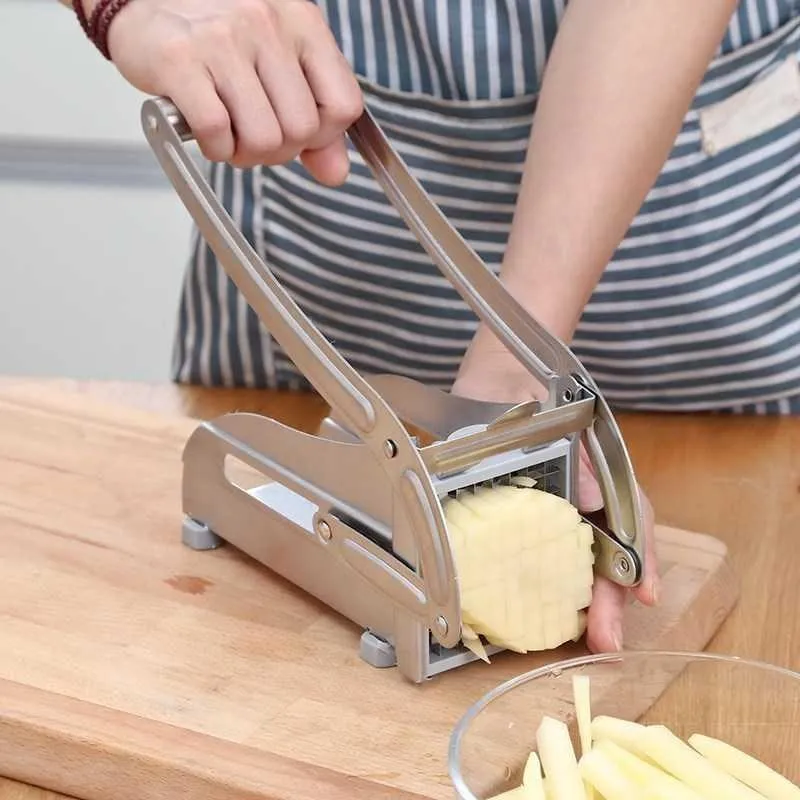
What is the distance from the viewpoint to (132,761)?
0.87m

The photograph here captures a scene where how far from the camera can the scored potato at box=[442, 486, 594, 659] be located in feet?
3.00

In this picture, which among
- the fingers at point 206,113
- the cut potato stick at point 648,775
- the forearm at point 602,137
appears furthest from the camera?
the forearm at point 602,137

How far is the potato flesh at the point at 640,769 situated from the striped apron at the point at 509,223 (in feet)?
2.18

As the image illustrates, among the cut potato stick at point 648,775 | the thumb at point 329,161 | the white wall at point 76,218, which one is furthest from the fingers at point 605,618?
the white wall at point 76,218

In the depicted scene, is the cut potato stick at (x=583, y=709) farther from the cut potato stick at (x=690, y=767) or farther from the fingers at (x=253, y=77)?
the fingers at (x=253, y=77)

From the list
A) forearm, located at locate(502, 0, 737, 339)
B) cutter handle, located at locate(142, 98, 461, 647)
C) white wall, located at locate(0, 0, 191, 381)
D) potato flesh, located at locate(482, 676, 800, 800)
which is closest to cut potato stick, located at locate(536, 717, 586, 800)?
potato flesh, located at locate(482, 676, 800, 800)

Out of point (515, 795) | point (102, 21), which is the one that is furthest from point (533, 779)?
point (102, 21)

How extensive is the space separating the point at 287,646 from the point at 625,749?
0.30 metres

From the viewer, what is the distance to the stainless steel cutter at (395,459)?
916mm

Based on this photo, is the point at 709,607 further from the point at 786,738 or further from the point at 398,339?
the point at 398,339

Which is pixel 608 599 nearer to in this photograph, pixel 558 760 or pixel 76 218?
pixel 558 760

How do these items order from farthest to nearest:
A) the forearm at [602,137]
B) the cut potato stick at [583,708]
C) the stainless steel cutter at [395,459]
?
the forearm at [602,137], the stainless steel cutter at [395,459], the cut potato stick at [583,708]

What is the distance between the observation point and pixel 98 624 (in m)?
1.03

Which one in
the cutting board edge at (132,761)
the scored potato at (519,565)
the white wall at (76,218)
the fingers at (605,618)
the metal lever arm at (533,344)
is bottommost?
the white wall at (76,218)
